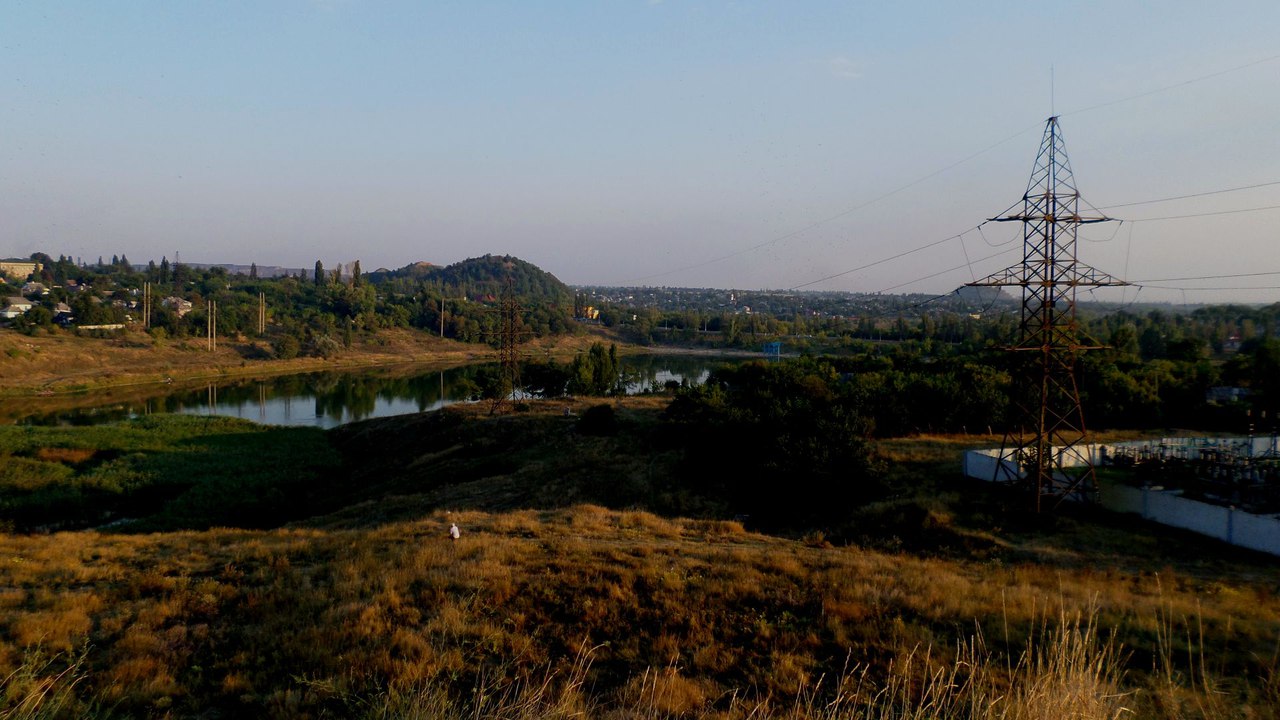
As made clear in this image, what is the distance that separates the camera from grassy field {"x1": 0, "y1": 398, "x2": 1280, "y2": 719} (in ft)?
15.1

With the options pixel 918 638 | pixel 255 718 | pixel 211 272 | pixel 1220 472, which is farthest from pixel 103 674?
pixel 211 272

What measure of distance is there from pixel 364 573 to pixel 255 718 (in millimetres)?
3860

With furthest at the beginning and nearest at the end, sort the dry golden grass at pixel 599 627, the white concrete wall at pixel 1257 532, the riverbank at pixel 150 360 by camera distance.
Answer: the riverbank at pixel 150 360, the white concrete wall at pixel 1257 532, the dry golden grass at pixel 599 627

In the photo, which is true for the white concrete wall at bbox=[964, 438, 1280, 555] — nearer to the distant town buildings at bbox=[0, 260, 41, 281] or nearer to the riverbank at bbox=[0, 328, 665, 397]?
the riverbank at bbox=[0, 328, 665, 397]

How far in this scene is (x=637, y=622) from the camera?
274 inches

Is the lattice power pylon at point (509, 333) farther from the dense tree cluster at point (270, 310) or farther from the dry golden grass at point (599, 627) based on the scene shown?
the dense tree cluster at point (270, 310)

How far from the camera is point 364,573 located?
28.5ft

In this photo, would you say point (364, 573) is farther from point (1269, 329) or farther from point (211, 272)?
point (211, 272)

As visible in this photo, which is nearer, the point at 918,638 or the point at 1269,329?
the point at 918,638

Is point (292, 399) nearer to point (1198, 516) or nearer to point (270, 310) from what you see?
point (270, 310)

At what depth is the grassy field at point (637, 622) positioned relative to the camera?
460 cm

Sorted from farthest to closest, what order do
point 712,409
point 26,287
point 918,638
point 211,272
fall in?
point 211,272
point 26,287
point 712,409
point 918,638

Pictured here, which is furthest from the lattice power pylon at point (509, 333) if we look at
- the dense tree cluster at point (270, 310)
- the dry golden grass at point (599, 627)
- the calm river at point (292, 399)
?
the dense tree cluster at point (270, 310)

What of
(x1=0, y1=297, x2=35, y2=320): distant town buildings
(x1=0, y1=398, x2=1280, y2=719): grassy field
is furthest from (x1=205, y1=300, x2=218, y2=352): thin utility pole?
(x1=0, y1=398, x2=1280, y2=719): grassy field
